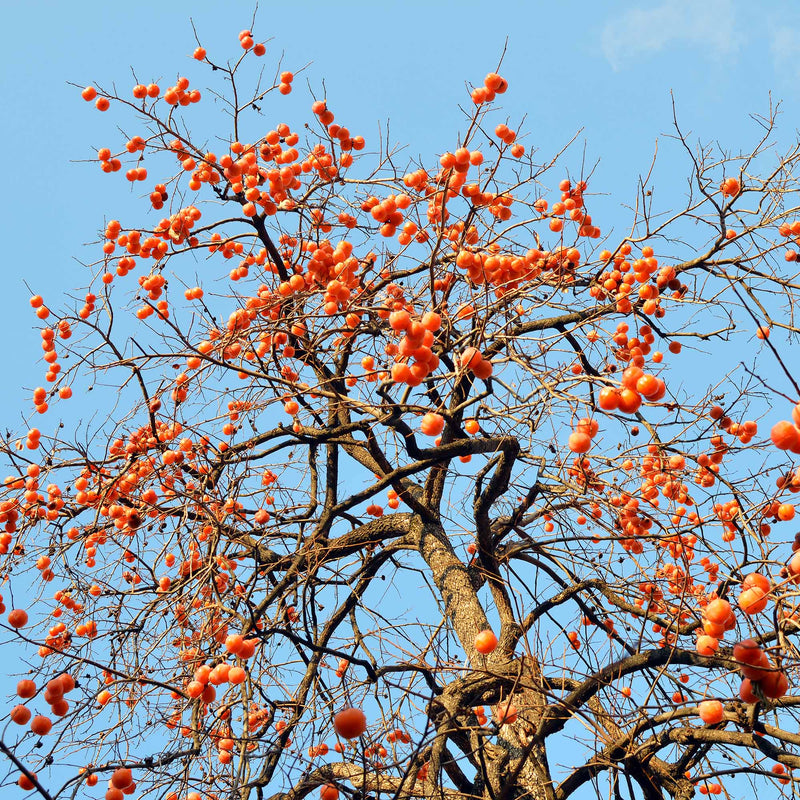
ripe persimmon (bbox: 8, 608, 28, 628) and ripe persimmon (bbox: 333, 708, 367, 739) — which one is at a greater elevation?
ripe persimmon (bbox: 8, 608, 28, 628)

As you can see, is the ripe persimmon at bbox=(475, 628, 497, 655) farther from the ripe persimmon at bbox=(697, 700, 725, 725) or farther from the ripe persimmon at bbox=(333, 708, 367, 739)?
the ripe persimmon at bbox=(333, 708, 367, 739)

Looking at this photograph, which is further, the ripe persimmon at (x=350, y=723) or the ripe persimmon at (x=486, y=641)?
the ripe persimmon at (x=486, y=641)

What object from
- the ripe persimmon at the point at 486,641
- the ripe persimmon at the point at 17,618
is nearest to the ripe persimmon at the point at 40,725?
the ripe persimmon at the point at 17,618

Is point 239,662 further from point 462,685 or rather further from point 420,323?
point 420,323

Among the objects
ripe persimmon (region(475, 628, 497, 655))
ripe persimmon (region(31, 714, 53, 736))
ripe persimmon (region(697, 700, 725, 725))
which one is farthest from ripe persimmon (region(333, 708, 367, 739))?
ripe persimmon (region(697, 700, 725, 725))

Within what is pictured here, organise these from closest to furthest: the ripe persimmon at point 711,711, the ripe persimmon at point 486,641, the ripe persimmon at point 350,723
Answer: the ripe persimmon at point 350,723, the ripe persimmon at point 711,711, the ripe persimmon at point 486,641

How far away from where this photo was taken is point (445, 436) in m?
5.18

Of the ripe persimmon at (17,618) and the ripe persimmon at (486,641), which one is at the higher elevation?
the ripe persimmon at (17,618)

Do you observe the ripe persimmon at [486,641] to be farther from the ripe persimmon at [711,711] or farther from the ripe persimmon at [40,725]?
the ripe persimmon at [40,725]

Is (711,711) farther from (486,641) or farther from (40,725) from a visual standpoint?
(40,725)

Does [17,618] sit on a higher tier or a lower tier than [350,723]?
higher

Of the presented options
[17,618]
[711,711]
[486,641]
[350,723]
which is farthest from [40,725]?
[711,711]

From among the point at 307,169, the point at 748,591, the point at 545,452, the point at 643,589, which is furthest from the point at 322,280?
the point at 748,591

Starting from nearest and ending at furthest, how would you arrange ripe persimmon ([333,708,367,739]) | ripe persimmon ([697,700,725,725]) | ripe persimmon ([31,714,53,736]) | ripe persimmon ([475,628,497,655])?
1. ripe persimmon ([333,708,367,739])
2. ripe persimmon ([31,714,53,736])
3. ripe persimmon ([697,700,725,725])
4. ripe persimmon ([475,628,497,655])
